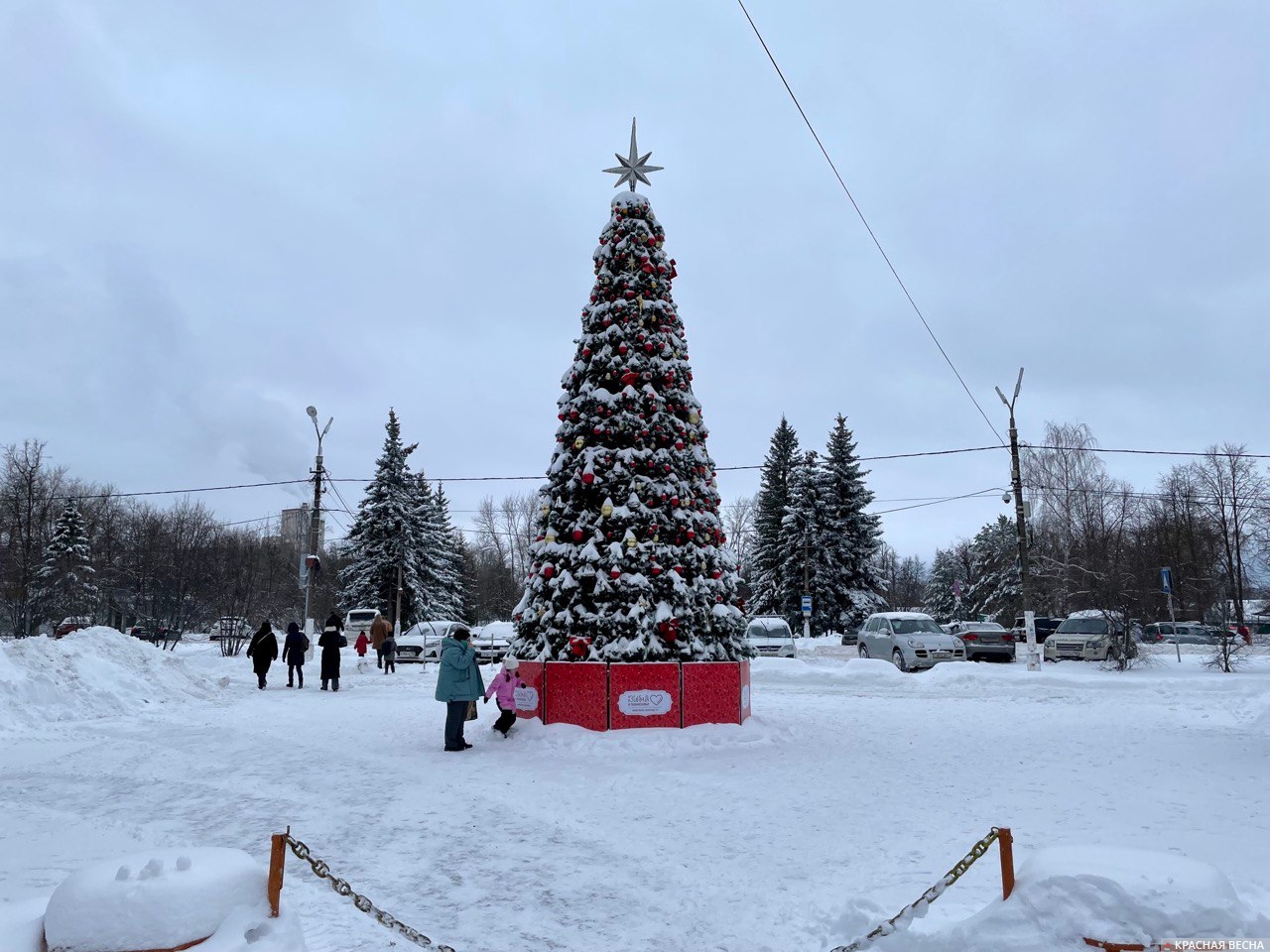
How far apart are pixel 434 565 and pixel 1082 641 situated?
1372 inches

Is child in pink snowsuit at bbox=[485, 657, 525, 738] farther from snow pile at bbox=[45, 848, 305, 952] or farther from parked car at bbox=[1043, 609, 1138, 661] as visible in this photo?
parked car at bbox=[1043, 609, 1138, 661]

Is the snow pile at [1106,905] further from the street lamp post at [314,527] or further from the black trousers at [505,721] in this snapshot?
the street lamp post at [314,527]

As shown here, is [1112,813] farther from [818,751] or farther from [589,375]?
[589,375]

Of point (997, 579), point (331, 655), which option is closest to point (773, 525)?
point (997, 579)

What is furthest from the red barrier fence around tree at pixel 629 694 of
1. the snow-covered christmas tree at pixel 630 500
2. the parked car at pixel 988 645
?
the parked car at pixel 988 645

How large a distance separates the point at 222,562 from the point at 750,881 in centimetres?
5322

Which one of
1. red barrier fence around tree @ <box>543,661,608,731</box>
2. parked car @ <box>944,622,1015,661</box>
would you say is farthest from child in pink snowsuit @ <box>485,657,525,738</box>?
parked car @ <box>944,622,1015,661</box>

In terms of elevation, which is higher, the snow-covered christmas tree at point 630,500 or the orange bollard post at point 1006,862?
the snow-covered christmas tree at point 630,500

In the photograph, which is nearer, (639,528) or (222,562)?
(639,528)

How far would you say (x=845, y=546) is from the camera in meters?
47.0

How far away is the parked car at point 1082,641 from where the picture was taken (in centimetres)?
2556

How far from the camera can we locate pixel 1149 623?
24.7 meters

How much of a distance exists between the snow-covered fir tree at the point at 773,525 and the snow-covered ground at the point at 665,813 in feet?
112

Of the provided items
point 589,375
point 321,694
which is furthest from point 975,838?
point 321,694
